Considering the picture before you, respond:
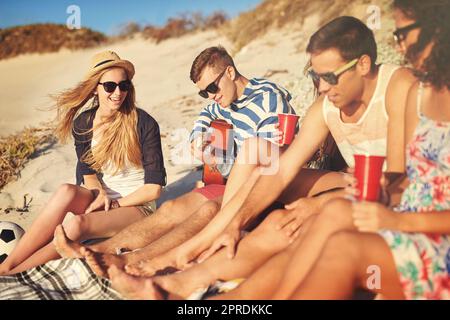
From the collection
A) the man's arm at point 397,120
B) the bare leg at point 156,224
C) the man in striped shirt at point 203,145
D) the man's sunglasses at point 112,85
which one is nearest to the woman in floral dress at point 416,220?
the man's arm at point 397,120

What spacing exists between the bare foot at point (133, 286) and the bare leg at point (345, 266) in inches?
28.9

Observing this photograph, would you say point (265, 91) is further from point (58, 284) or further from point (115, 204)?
point (58, 284)

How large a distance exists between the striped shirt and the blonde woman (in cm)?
52

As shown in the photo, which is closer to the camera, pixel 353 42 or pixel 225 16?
pixel 353 42

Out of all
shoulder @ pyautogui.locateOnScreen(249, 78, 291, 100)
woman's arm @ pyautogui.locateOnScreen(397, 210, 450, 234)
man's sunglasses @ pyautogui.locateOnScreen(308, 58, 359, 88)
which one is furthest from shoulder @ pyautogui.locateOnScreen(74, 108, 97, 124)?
woman's arm @ pyautogui.locateOnScreen(397, 210, 450, 234)

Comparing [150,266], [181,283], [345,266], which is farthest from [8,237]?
[345,266]

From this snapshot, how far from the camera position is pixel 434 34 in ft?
8.11

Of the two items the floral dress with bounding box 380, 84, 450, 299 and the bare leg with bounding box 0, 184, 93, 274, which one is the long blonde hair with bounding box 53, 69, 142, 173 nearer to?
the bare leg with bounding box 0, 184, 93, 274

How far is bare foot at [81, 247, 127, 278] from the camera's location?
295cm
